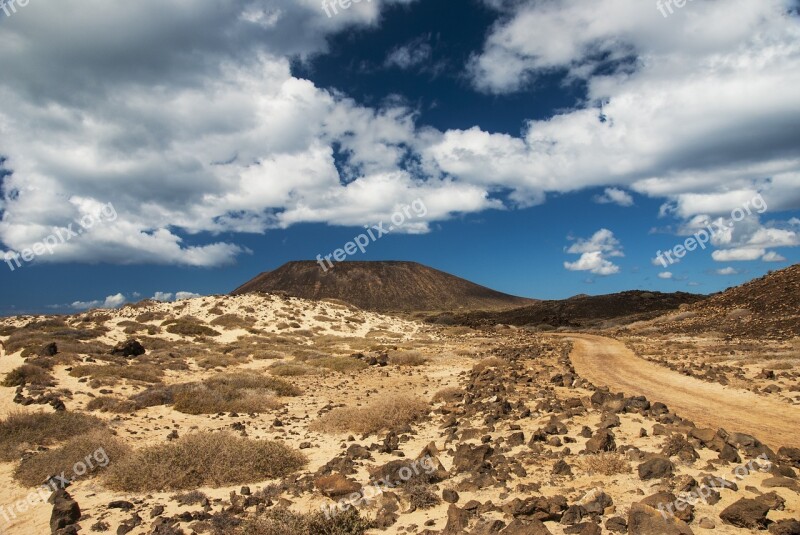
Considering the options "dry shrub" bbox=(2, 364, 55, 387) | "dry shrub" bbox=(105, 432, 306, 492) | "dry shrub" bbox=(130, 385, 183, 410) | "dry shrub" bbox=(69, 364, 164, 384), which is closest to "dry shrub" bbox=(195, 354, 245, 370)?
"dry shrub" bbox=(69, 364, 164, 384)

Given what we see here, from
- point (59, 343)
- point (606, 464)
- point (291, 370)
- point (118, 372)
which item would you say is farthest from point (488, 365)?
point (59, 343)

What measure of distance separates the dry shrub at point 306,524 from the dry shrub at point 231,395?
1004 centimetres

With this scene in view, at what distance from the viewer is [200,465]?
962 cm

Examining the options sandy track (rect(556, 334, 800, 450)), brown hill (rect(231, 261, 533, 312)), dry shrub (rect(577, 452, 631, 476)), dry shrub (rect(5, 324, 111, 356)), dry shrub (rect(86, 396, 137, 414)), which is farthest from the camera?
brown hill (rect(231, 261, 533, 312))

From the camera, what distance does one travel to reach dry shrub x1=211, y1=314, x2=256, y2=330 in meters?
45.9

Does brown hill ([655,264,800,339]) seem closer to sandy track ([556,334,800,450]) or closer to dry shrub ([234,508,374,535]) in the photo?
sandy track ([556,334,800,450])

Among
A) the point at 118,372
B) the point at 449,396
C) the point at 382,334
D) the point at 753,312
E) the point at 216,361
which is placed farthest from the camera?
the point at 382,334

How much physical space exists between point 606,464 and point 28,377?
20997 mm

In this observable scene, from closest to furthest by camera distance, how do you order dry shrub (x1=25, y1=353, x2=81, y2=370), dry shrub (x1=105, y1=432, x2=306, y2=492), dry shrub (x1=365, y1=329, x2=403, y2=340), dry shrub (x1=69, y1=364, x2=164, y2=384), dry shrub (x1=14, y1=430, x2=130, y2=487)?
dry shrub (x1=105, y1=432, x2=306, y2=492) < dry shrub (x1=14, y1=430, x2=130, y2=487) < dry shrub (x1=69, y1=364, x2=164, y2=384) < dry shrub (x1=25, y1=353, x2=81, y2=370) < dry shrub (x1=365, y1=329, x2=403, y2=340)

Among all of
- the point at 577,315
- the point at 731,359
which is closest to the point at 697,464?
the point at 731,359

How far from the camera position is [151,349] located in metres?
31.7

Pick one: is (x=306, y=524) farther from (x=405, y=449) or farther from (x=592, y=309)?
(x=592, y=309)

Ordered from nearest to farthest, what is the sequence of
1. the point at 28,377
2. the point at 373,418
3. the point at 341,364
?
the point at 373,418 < the point at 28,377 < the point at 341,364

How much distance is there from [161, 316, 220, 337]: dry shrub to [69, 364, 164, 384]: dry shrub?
18.1m
